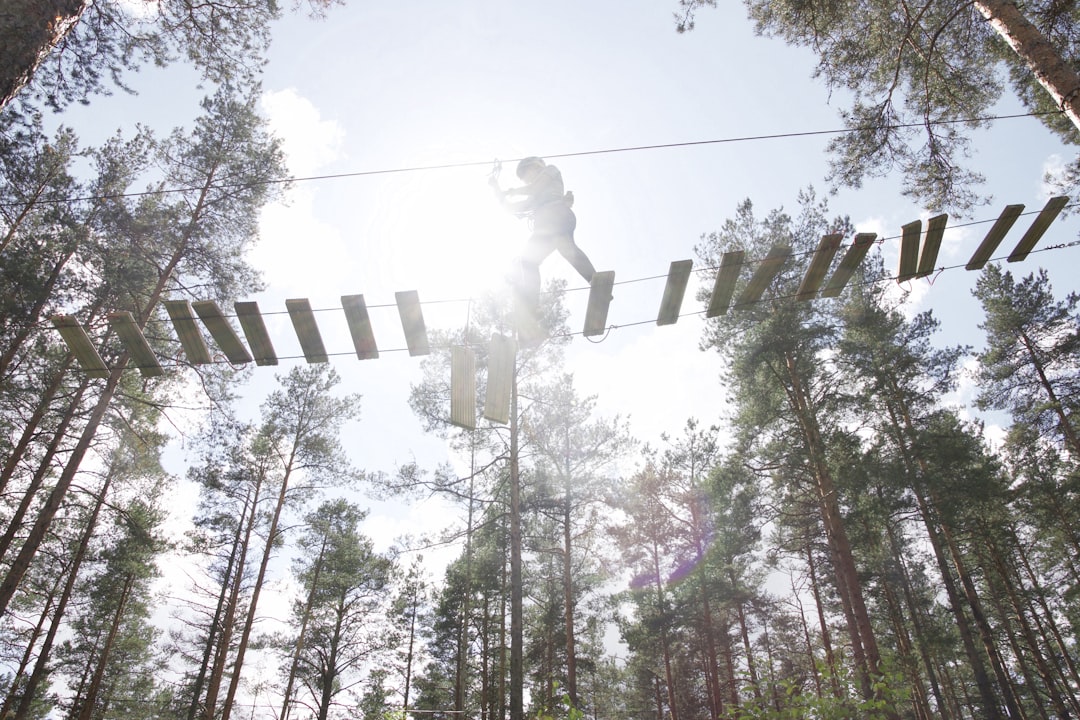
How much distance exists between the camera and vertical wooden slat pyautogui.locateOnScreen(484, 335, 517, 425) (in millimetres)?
4176

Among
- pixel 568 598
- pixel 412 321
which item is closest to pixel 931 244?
pixel 412 321

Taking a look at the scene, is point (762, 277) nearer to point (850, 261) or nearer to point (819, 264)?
point (819, 264)

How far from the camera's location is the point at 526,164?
15.4 ft

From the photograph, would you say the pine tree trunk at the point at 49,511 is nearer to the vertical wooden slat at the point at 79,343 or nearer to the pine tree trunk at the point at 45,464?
the pine tree trunk at the point at 45,464

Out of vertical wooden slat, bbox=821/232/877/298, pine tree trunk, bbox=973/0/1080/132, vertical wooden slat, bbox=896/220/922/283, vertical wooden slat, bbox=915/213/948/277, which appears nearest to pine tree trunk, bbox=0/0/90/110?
vertical wooden slat, bbox=821/232/877/298

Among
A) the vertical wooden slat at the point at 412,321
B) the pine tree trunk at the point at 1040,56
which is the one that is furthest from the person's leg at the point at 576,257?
the pine tree trunk at the point at 1040,56

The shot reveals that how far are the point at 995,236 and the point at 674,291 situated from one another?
278 centimetres

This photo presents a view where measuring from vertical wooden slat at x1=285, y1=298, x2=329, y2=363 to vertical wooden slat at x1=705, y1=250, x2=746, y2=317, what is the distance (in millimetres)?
2962

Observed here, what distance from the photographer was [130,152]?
12367 millimetres

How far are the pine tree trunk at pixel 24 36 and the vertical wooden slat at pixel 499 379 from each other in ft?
12.0

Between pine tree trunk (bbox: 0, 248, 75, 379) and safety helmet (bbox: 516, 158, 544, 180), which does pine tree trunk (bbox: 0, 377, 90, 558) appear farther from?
safety helmet (bbox: 516, 158, 544, 180)

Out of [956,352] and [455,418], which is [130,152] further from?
[956,352]

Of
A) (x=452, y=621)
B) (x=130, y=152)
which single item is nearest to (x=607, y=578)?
(x=452, y=621)

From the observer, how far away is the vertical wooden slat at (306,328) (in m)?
3.93
